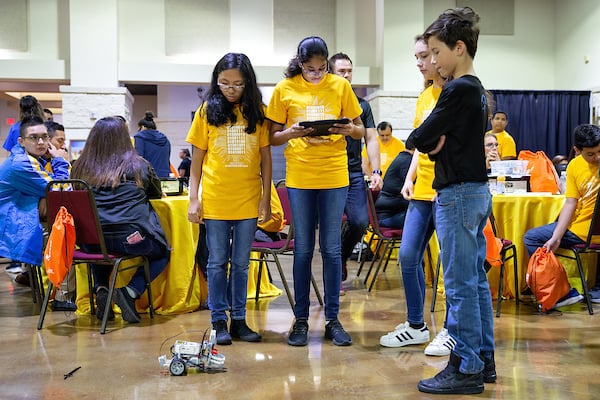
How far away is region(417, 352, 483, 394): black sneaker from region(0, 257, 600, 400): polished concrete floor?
0.15 feet

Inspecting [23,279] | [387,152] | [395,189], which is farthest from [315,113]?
[387,152]

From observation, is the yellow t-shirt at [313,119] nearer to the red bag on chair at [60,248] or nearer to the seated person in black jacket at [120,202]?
the seated person in black jacket at [120,202]

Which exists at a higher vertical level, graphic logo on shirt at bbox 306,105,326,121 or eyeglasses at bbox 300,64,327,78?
eyeglasses at bbox 300,64,327,78

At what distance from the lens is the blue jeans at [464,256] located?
216cm

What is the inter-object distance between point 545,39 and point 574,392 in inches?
385

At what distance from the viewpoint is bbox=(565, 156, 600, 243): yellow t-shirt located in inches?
148

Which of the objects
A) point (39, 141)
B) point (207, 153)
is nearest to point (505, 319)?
point (207, 153)

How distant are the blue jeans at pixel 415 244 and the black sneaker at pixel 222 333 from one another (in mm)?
864

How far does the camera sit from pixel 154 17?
35.4ft

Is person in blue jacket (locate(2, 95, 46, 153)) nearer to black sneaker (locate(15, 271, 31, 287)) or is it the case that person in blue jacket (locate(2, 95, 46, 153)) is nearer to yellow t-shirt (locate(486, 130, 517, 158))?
black sneaker (locate(15, 271, 31, 287))

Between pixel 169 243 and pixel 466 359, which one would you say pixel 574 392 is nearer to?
pixel 466 359

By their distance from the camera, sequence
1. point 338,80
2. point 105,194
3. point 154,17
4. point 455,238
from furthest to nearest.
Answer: point 154,17, point 105,194, point 338,80, point 455,238

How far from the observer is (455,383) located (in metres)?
2.23

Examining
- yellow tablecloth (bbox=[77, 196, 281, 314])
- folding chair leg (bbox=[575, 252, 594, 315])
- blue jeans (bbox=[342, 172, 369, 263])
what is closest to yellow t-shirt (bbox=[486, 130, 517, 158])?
folding chair leg (bbox=[575, 252, 594, 315])
